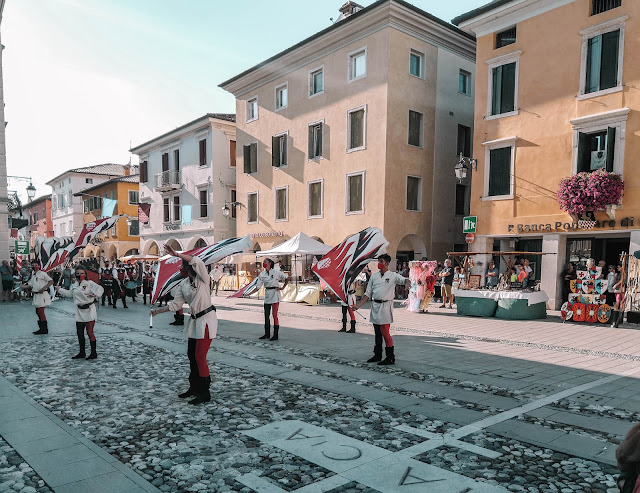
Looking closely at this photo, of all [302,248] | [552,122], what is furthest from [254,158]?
[552,122]

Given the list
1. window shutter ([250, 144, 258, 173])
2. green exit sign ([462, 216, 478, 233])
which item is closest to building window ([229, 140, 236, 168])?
window shutter ([250, 144, 258, 173])

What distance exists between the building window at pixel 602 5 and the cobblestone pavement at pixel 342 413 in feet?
39.4

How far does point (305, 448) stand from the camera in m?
4.55

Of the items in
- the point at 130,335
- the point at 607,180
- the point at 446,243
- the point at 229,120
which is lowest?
the point at 130,335

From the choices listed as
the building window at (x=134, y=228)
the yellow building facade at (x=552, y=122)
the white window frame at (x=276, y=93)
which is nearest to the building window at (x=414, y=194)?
the yellow building facade at (x=552, y=122)

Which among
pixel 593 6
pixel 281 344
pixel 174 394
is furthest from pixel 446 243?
pixel 174 394

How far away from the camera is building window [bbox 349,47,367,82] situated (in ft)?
73.0

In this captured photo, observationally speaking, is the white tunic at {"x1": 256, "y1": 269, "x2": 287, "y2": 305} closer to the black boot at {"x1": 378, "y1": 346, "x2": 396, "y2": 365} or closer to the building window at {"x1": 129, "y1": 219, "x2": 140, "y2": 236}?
the black boot at {"x1": 378, "y1": 346, "x2": 396, "y2": 365}

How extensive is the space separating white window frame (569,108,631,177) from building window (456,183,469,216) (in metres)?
7.94

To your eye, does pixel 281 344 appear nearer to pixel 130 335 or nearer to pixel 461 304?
pixel 130 335

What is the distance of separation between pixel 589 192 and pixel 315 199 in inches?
517

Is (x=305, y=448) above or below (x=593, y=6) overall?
A: below

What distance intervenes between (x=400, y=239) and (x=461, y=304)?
678 centimetres

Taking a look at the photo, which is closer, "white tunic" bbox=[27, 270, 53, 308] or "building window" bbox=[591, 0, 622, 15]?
"white tunic" bbox=[27, 270, 53, 308]
